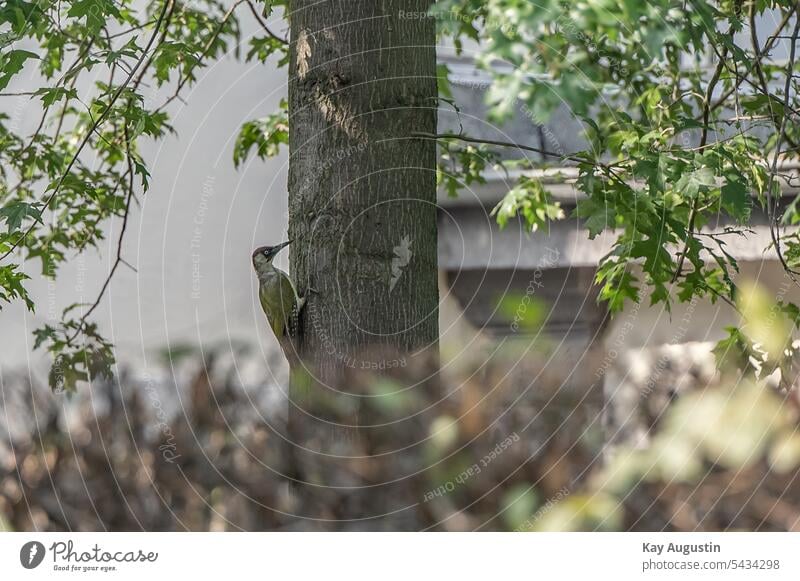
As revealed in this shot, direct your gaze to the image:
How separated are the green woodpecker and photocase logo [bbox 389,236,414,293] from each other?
27 centimetres

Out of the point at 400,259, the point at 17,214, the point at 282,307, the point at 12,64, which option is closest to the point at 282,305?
the point at 282,307

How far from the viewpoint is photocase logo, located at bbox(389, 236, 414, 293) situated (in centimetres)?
259

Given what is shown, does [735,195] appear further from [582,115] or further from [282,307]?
[282,307]

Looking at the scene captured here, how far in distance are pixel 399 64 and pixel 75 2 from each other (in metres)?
0.96

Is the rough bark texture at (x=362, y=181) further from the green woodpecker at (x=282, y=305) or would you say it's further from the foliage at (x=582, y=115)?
the foliage at (x=582, y=115)

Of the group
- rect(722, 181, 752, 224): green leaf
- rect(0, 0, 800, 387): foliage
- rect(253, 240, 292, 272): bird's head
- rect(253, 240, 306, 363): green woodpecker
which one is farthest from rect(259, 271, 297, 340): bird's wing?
rect(722, 181, 752, 224): green leaf

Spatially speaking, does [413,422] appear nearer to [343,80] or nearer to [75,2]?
[343,80]

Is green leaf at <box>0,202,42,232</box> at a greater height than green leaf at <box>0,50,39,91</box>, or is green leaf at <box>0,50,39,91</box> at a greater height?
green leaf at <box>0,50,39,91</box>

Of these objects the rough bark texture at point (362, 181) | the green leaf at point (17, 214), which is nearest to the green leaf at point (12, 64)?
the green leaf at point (17, 214)

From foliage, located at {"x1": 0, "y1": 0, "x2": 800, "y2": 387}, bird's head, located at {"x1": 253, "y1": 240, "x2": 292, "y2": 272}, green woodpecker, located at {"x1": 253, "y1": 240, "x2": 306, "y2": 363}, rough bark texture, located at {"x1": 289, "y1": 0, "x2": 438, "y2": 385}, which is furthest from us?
bird's head, located at {"x1": 253, "y1": 240, "x2": 292, "y2": 272}
